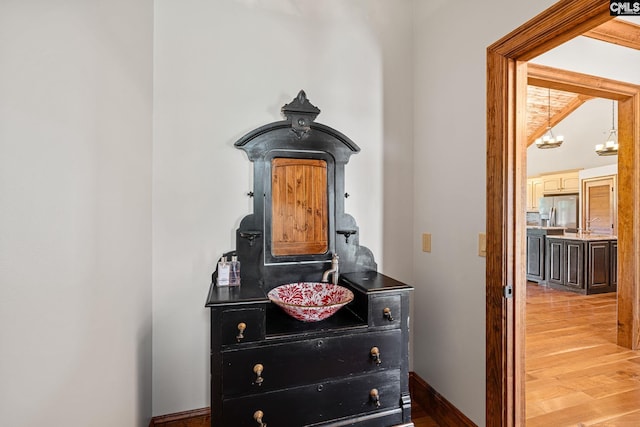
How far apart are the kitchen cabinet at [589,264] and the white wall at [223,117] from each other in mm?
4838

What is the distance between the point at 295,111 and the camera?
195 centimetres

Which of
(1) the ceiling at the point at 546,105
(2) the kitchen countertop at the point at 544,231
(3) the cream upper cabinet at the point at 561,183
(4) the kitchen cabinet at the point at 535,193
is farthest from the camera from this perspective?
(4) the kitchen cabinet at the point at 535,193

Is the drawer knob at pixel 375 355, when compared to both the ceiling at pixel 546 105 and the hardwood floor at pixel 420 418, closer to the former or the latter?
the hardwood floor at pixel 420 418

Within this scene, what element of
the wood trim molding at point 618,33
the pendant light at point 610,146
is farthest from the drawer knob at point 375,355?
the pendant light at point 610,146

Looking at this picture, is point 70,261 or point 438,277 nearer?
point 70,261

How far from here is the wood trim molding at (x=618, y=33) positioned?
2.17 meters

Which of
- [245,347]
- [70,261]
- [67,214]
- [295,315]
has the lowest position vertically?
[245,347]

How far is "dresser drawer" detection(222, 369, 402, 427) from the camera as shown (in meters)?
1.43

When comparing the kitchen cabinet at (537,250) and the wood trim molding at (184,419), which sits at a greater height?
the kitchen cabinet at (537,250)

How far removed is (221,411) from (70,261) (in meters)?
0.97

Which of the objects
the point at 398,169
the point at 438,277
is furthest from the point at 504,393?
the point at 398,169

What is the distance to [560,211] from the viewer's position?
8.13 meters

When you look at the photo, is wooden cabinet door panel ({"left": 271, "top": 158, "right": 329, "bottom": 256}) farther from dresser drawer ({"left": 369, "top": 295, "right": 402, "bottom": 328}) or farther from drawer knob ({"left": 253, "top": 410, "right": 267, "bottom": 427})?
drawer knob ({"left": 253, "top": 410, "right": 267, "bottom": 427})

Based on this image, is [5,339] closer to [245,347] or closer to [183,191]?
[245,347]
